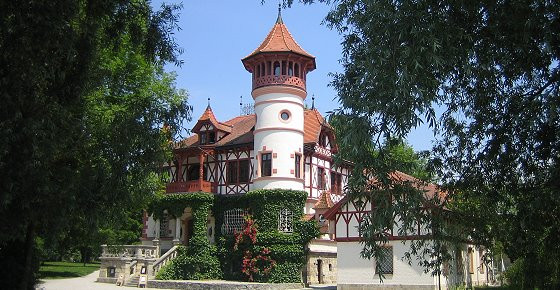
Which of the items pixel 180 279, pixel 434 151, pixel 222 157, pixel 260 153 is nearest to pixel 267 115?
pixel 260 153

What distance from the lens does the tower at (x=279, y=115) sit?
1225 inches

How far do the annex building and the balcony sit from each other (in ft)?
0.19

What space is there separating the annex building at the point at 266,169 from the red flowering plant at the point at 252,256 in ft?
3.43

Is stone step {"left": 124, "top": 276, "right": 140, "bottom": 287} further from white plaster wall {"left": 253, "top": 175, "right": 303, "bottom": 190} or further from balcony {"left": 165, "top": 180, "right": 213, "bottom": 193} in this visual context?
white plaster wall {"left": 253, "top": 175, "right": 303, "bottom": 190}

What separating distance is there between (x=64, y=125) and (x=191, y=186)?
22476 mm

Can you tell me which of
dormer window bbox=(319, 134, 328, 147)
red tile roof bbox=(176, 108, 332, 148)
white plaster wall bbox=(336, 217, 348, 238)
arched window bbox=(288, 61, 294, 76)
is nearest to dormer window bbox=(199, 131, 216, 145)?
red tile roof bbox=(176, 108, 332, 148)

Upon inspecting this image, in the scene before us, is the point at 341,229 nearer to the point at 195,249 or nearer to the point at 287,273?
the point at 287,273

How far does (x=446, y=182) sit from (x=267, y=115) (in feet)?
69.4

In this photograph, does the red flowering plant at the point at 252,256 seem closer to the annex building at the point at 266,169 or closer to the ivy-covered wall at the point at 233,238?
the ivy-covered wall at the point at 233,238

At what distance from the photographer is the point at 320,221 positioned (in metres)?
31.5

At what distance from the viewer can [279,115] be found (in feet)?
103

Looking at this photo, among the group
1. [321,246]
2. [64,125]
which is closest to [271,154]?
[321,246]

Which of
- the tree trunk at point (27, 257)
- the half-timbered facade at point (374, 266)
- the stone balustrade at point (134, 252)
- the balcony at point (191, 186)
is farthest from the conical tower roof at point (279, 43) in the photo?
the tree trunk at point (27, 257)

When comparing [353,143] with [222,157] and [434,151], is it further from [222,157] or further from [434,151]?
[222,157]
